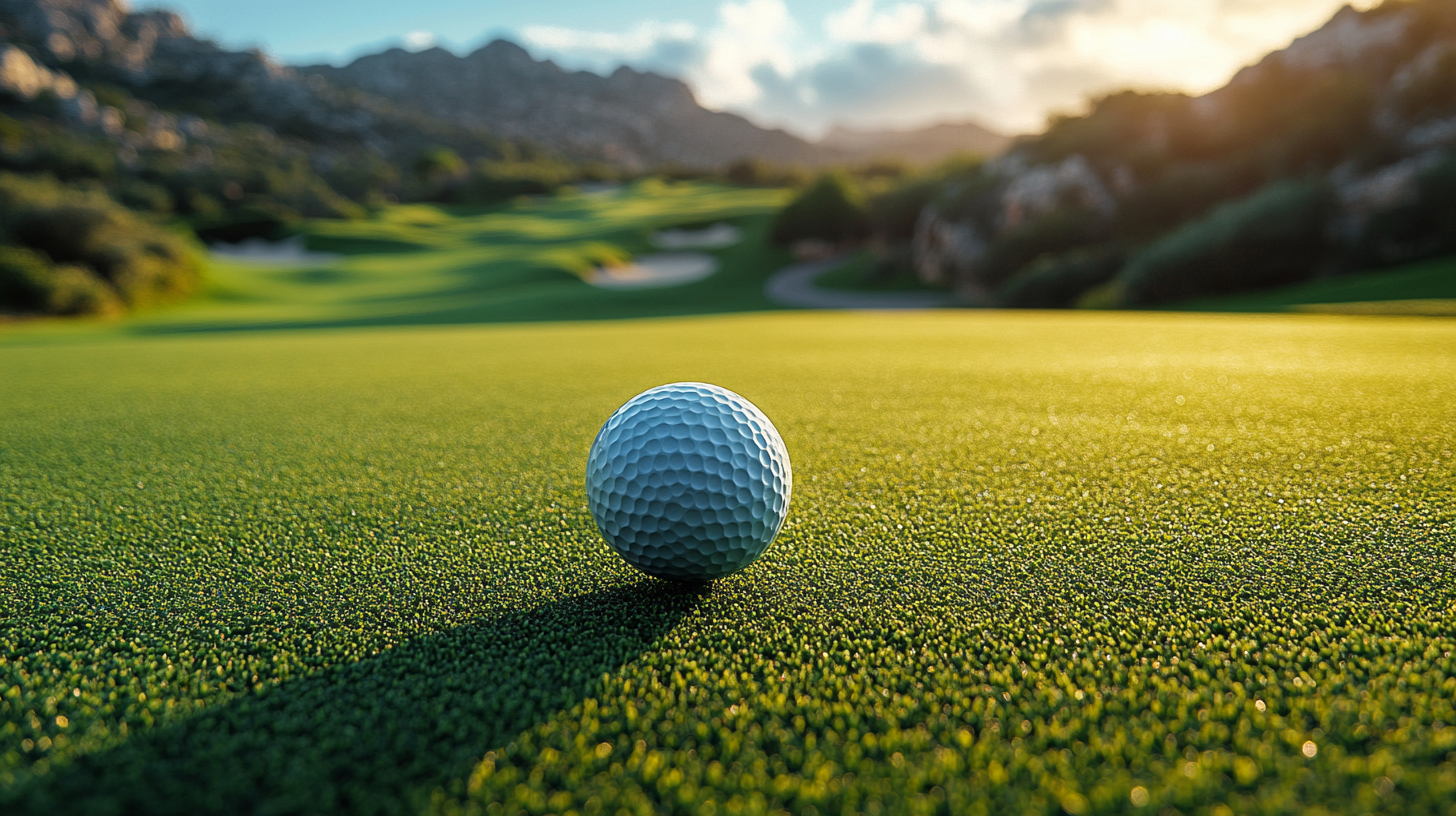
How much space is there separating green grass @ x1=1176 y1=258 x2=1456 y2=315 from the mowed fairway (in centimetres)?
815

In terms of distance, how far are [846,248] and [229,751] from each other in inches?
1352

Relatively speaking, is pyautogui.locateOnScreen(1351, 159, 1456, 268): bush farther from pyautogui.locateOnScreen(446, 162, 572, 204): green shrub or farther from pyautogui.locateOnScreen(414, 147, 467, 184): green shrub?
pyautogui.locateOnScreen(414, 147, 467, 184): green shrub

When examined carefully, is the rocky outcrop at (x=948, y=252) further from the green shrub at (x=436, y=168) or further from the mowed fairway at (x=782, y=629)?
the green shrub at (x=436, y=168)

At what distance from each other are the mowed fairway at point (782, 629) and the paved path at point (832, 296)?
17.7 m

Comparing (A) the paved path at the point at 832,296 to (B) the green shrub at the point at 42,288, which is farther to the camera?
(A) the paved path at the point at 832,296

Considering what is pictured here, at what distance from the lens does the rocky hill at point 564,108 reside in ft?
389

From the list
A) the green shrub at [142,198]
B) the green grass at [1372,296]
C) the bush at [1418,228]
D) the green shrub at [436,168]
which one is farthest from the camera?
the green shrub at [436,168]

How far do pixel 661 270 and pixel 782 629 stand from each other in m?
30.5

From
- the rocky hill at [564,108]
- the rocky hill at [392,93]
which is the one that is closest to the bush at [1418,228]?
the rocky hill at [392,93]

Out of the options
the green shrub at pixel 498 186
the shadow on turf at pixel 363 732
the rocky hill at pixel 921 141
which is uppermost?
the rocky hill at pixel 921 141

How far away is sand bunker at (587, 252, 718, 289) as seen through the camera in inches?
1099

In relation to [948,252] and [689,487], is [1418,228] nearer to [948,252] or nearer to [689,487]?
[948,252]

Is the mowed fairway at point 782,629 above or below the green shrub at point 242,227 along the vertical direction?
below

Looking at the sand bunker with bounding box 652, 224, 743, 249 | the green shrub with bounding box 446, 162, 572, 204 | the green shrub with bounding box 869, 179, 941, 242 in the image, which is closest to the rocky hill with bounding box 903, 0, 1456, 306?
the green shrub with bounding box 869, 179, 941, 242
